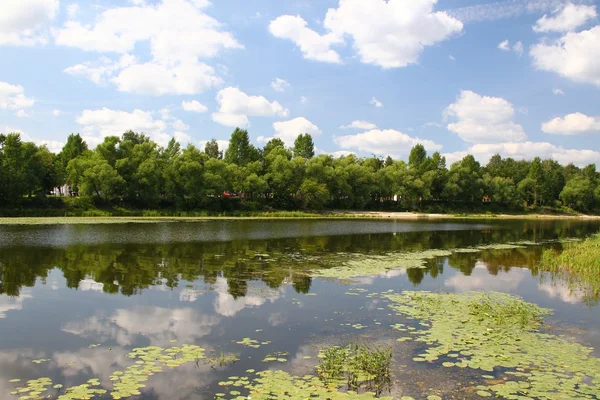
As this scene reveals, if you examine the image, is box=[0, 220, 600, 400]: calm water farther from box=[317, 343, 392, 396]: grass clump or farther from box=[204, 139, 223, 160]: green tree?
box=[204, 139, 223, 160]: green tree

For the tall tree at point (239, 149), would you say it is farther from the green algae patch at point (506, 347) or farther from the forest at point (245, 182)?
the green algae patch at point (506, 347)

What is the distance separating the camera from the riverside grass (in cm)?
2189

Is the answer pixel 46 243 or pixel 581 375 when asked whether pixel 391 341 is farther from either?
pixel 46 243

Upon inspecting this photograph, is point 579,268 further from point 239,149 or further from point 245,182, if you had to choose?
point 239,149

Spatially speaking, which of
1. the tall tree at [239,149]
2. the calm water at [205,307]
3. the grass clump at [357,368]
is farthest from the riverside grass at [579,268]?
the tall tree at [239,149]

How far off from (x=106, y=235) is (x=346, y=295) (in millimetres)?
29863

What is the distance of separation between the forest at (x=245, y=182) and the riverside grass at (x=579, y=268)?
66173mm

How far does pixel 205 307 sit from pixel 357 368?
7.35 m

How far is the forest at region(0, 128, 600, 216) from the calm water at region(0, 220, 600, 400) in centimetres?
4603

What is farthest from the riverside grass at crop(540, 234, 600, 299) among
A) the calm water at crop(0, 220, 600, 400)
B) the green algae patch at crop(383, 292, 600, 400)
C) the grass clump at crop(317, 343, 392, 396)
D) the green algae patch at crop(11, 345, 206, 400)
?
the green algae patch at crop(11, 345, 206, 400)

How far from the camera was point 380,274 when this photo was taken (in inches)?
946

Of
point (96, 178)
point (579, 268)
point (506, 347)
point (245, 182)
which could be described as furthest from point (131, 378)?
point (245, 182)

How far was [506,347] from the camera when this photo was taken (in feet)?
40.3

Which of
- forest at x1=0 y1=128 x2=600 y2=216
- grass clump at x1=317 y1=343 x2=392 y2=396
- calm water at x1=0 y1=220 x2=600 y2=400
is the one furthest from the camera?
forest at x1=0 y1=128 x2=600 y2=216
